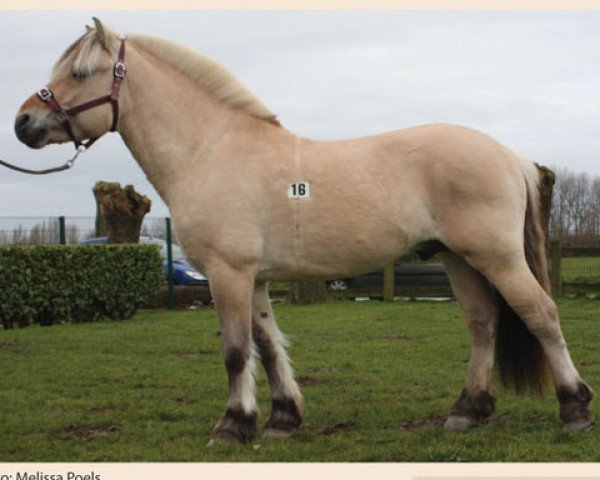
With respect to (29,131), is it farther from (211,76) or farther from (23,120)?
(211,76)

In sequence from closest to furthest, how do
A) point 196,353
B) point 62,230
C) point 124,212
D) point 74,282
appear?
point 196,353 < point 74,282 < point 62,230 < point 124,212

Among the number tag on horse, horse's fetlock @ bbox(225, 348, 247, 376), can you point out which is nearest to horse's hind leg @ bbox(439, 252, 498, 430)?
the number tag on horse

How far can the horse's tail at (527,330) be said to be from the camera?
5.71 metres

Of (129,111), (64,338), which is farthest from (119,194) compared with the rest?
(129,111)

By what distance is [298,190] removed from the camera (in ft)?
17.7

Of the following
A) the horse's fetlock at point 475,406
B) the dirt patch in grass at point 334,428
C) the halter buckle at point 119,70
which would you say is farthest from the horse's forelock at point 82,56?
the horse's fetlock at point 475,406

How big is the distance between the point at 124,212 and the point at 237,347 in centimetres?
1254

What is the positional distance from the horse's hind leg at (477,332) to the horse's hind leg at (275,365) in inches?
43.3

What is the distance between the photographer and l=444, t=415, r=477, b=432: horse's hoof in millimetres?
5668

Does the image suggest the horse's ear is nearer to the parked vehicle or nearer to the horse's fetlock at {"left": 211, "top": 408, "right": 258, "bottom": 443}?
the horse's fetlock at {"left": 211, "top": 408, "right": 258, "bottom": 443}

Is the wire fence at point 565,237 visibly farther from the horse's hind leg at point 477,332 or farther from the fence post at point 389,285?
the horse's hind leg at point 477,332

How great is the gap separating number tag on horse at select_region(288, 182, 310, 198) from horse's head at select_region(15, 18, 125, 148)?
4.39 ft

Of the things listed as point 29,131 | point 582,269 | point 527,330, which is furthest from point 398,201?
point 582,269

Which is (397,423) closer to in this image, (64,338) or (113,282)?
(64,338)
